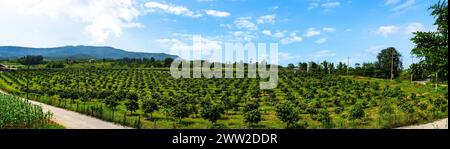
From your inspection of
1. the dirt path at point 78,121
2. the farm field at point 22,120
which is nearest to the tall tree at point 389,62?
the dirt path at point 78,121

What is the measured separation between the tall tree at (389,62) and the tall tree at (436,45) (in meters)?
106

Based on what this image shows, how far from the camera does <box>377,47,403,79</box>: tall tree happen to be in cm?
11750

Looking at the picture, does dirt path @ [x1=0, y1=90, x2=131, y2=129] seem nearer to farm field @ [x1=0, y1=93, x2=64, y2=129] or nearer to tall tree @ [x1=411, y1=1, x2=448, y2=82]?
farm field @ [x1=0, y1=93, x2=64, y2=129]

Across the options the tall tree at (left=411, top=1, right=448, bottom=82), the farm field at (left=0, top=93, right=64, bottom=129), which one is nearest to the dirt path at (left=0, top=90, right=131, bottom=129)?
the farm field at (left=0, top=93, right=64, bottom=129)

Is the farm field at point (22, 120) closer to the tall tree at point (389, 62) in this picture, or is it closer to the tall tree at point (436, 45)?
the tall tree at point (436, 45)

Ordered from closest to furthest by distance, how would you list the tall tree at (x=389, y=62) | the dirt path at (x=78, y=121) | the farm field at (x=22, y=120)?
the farm field at (x=22, y=120) < the dirt path at (x=78, y=121) < the tall tree at (x=389, y=62)

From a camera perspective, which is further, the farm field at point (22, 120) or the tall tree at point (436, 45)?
the farm field at point (22, 120)

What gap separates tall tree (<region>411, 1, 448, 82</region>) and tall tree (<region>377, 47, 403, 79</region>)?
10573cm

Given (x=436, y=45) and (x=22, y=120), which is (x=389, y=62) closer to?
(x=22, y=120)

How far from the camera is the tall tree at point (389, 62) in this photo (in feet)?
385

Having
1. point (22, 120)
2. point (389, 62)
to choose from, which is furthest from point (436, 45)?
point (389, 62)

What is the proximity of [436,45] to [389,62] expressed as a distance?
116 metres
